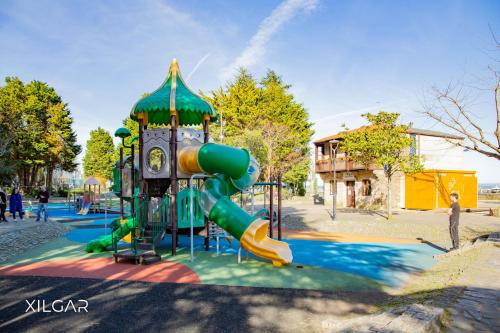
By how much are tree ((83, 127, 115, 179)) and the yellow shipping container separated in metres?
57.6

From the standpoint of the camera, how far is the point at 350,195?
108 ft

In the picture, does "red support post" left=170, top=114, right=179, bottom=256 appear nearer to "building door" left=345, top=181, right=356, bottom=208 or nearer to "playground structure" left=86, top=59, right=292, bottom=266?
"playground structure" left=86, top=59, right=292, bottom=266

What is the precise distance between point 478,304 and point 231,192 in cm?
669

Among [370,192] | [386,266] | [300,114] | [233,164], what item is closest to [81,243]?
[233,164]

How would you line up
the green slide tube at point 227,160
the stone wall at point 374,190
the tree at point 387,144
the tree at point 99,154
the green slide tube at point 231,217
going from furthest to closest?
the tree at point 99,154, the stone wall at point 374,190, the tree at point 387,144, the green slide tube at point 227,160, the green slide tube at point 231,217

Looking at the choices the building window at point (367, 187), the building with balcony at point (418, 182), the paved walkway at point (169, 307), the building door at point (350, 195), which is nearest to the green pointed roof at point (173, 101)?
the paved walkway at point (169, 307)

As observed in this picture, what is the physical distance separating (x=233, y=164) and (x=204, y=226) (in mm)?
3126

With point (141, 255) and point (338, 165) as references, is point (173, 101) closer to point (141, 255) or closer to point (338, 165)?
point (141, 255)

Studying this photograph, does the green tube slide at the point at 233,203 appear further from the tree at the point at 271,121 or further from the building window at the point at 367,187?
the tree at the point at 271,121

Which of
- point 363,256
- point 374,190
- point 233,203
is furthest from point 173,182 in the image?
point 374,190

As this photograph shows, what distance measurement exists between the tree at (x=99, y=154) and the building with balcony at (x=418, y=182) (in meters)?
51.8

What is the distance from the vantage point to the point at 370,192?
3041cm

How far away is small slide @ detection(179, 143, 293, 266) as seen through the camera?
9102 millimetres

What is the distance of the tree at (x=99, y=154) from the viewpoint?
70.9 meters
